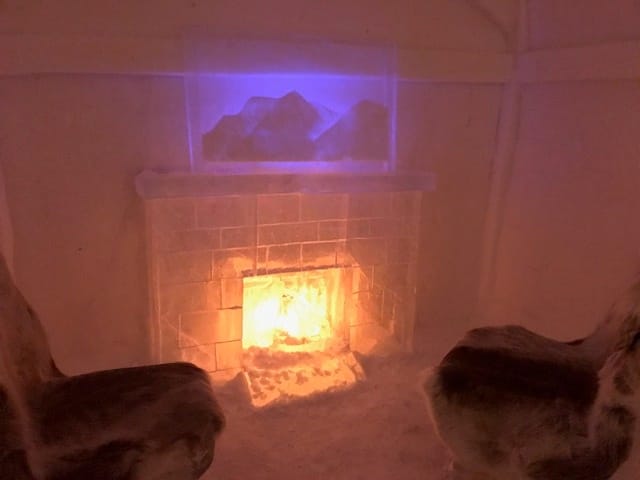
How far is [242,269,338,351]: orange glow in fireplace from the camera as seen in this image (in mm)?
2543

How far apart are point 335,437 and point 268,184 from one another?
3.35 feet

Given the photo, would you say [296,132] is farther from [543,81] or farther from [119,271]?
[543,81]

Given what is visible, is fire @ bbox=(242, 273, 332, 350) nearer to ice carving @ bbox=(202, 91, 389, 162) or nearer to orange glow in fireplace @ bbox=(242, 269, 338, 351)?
orange glow in fireplace @ bbox=(242, 269, 338, 351)

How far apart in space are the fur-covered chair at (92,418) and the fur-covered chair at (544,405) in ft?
2.27

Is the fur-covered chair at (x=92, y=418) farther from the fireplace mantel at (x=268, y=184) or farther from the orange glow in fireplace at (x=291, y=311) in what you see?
the orange glow in fireplace at (x=291, y=311)

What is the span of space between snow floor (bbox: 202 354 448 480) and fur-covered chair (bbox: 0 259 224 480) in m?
0.40

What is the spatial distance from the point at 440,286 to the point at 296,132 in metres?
1.20

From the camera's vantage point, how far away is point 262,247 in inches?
94.3

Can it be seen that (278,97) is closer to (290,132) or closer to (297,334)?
(290,132)

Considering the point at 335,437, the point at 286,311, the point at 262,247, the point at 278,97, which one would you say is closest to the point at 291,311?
the point at 286,311

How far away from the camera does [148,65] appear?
7.12 feet

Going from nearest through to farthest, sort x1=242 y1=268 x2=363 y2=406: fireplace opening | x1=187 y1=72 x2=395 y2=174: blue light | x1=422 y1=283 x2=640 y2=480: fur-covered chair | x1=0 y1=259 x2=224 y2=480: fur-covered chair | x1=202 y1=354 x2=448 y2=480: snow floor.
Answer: x1=0 y1=259 x2=224 y2=480: fur-covered chair < x1=422 y1=283 x2=640 y2=480: fur-covered chair < x1=202 y1=354 x2=448 y2=480: snow floor < x1=187 y1=72 x2=395 y2=174: blue light < x1=242 y1=268 x2=363 y2=406: fireplace opening

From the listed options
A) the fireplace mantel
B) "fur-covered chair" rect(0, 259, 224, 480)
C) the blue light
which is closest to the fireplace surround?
the fireplace mantel

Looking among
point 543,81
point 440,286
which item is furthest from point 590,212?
point 440,286
